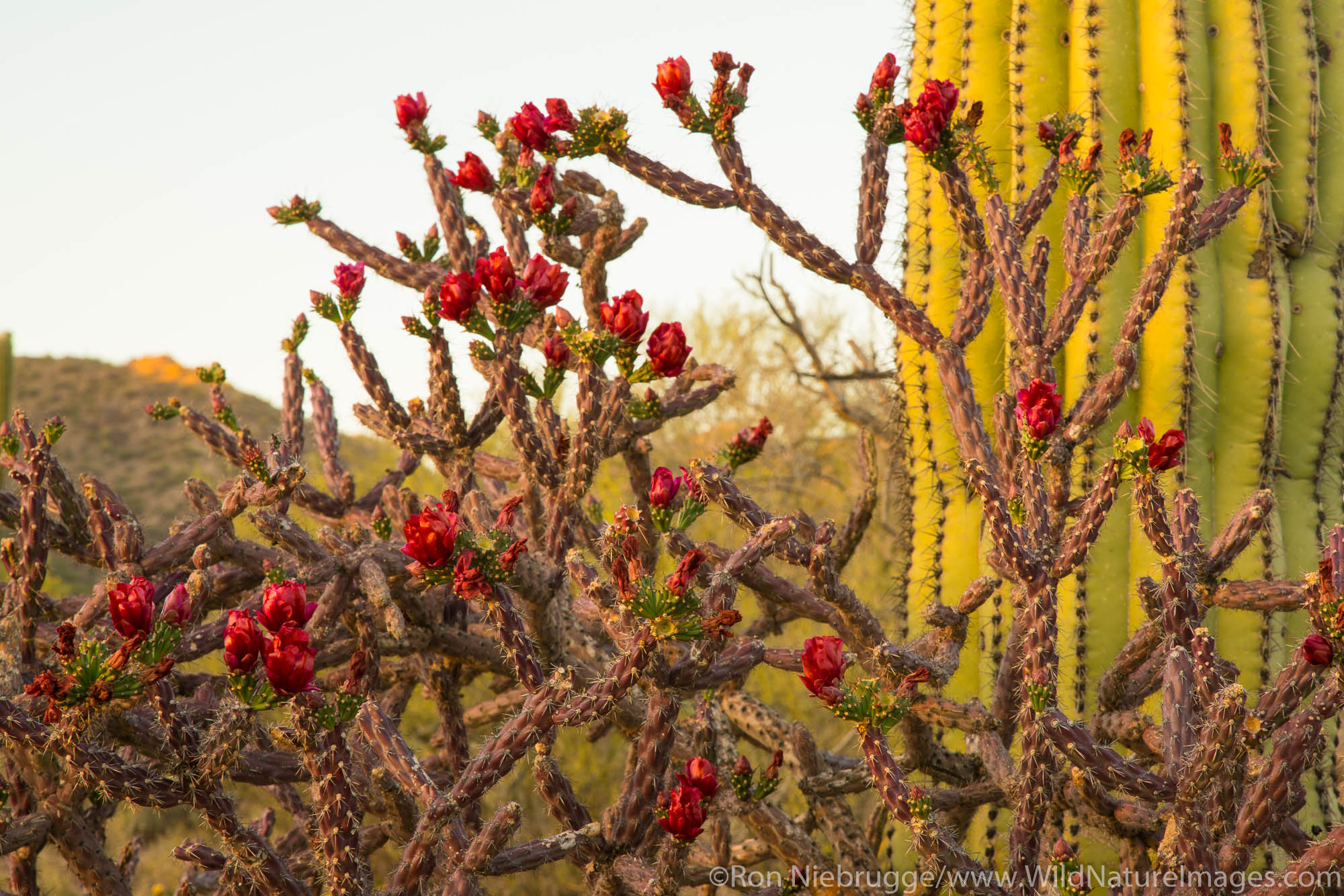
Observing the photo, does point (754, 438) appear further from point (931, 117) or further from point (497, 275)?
point (497, 275)

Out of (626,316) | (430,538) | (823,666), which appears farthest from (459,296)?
(823,666)

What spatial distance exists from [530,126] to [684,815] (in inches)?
78.5

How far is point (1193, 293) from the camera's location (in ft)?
12.4

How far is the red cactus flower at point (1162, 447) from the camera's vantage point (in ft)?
7.72

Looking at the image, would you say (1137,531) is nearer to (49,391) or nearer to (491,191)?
(491,191)

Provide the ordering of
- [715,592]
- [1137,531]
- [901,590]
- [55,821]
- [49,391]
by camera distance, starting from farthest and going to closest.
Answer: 1. [49,391]
2. [901,590]
3. [1137,531]
4. [55,821]
5. [715,592]

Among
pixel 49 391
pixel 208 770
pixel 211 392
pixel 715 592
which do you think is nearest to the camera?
pixel 208 770

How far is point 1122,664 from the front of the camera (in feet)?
9.52

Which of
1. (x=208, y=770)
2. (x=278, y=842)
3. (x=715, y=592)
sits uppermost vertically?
(x=715, y=592)

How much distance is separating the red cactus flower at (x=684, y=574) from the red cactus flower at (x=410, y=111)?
7.76 feet

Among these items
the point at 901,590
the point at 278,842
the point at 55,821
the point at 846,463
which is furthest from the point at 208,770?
the point at 846,463

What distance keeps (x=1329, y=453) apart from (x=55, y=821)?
14.4 ft

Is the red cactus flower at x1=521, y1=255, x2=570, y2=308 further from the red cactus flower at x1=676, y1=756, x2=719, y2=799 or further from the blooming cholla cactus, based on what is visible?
the red cactus flower at x1=676, y1=756, x2=719, y2=799

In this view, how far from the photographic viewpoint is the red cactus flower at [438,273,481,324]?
2.36 meters
